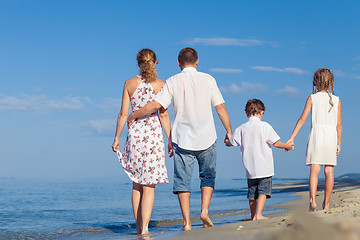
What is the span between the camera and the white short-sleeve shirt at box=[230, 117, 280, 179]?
5945 millimetres

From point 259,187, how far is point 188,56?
7.13 feet

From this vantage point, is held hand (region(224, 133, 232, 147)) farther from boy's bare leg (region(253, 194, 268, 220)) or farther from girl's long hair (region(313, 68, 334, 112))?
girl's long hair (region(313, 68, 334, 112))

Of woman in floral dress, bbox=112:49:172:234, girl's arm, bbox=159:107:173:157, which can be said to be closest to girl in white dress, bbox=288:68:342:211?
girl's arm, bbox=159:107:173:157

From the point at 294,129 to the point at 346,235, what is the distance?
4117 millimetres

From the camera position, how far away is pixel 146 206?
5434mm

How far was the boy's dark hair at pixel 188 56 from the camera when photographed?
17.2 feet

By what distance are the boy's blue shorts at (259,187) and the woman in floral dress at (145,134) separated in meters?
1.33

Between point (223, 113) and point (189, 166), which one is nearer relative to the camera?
point (189, 166)

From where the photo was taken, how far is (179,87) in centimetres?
516

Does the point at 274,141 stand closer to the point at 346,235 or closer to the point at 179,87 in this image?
the point at 179,87

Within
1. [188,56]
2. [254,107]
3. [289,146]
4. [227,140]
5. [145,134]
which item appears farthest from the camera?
[254,107]

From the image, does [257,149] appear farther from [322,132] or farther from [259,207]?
[322,132]

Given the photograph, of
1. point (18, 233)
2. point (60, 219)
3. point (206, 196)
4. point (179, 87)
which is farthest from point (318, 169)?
point (60, 219)

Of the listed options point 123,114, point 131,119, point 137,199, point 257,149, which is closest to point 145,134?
point 131,119
